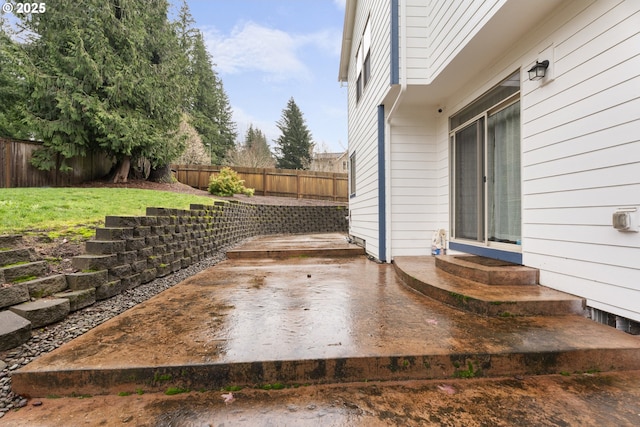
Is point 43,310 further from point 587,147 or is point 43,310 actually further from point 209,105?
point 209,105

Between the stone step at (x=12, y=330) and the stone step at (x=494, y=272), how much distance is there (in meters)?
3.75

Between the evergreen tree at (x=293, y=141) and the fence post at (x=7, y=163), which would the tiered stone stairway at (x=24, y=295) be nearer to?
the fence post at (x=7, y=163)

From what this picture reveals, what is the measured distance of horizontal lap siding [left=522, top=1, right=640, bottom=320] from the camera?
2014 millimetres

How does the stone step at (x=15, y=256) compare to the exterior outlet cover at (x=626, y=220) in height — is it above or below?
below

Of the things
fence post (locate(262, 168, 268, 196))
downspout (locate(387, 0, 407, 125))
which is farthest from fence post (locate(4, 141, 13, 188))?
downspout (locate(387, 0, 407, 125))

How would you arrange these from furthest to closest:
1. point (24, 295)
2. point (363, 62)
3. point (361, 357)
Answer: point (363, 62)
point (24, 295)
point (361, 357)

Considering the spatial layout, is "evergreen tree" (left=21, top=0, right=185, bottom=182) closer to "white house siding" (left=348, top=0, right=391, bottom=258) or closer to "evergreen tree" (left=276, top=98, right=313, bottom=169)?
"white house siding" (left=348, top=0, right=391, bottom=258)

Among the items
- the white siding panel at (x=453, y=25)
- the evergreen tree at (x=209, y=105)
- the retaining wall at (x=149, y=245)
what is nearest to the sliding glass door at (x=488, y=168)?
the white siding panel at (x=453, y=25)

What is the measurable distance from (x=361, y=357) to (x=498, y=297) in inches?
57.6

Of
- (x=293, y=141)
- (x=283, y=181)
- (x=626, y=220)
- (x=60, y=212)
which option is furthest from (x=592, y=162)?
(x=293, y=141)

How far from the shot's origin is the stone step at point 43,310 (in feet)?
6.93

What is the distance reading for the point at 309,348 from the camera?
1.78 meters

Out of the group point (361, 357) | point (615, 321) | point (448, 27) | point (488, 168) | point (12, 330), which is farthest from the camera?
point (488, 168)

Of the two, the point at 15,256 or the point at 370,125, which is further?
the point at 370,125
